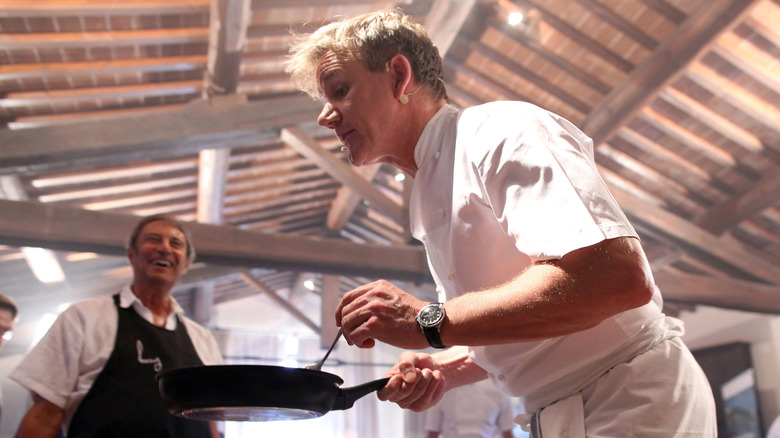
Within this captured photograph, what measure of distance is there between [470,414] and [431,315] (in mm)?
3889

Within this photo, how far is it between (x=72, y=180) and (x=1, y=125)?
3.50 feet

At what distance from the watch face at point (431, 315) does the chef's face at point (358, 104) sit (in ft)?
1.54

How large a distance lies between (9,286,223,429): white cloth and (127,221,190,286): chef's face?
0.70 feet

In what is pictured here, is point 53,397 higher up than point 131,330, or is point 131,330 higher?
point 131,330

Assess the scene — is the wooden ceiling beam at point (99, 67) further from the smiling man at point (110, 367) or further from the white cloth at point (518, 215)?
the white cloth at point (518, 215)

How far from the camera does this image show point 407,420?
34.2ft

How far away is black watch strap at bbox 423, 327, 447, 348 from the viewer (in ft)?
2.54

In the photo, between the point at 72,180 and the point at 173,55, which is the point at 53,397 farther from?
the point at 72,180

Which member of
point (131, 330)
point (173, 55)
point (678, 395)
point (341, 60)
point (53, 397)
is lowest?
point (678, 395)

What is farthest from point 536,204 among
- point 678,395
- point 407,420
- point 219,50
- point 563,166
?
point 407,420

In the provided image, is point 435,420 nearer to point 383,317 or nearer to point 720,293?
point 720,293

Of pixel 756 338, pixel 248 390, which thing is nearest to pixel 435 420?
pixel 248 390

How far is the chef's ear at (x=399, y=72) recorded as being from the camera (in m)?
1.15

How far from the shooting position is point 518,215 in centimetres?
78
